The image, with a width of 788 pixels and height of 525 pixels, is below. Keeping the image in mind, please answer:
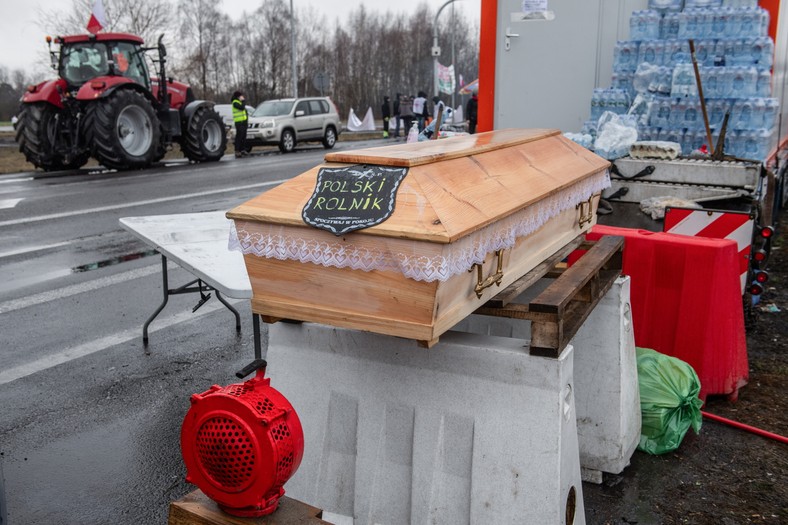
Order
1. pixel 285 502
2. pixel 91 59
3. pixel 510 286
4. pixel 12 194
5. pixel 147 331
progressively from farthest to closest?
pixel 91 59, pixel 12 194, pixel 147 331, pixel 510 286, pixel 285 502

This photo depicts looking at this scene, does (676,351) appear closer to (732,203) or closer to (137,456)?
(732,203)

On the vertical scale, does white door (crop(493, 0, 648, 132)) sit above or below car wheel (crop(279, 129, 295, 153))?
above

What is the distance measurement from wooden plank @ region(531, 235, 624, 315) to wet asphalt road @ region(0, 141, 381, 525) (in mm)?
1944

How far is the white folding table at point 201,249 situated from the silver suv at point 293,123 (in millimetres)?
19280

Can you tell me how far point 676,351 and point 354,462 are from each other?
2340mm

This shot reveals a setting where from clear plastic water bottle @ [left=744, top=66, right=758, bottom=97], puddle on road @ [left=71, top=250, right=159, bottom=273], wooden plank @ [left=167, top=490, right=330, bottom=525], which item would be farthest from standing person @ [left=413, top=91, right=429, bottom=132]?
wooden plank @ [left=167, top=490, right=330, bottom=525]

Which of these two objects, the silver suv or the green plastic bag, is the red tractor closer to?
the silver suv

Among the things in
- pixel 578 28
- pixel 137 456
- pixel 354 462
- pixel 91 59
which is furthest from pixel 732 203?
pixel 91 59

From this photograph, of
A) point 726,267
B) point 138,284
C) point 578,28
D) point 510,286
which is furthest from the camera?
point 578,28

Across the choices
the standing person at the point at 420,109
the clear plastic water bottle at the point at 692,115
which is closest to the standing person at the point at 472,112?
the standing person at the point at 420,109

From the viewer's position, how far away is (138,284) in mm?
7293

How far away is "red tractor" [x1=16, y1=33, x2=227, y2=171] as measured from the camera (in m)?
16.1

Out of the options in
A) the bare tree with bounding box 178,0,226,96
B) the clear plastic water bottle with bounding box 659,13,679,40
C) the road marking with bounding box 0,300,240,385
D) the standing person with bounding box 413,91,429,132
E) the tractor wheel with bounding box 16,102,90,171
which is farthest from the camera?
the bare tree with bounding box 178,0,226,96

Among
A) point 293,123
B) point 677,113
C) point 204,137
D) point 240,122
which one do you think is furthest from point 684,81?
point 293,123
